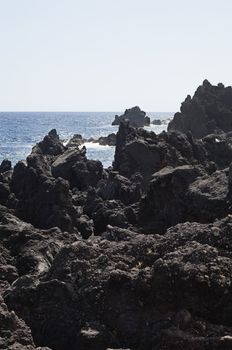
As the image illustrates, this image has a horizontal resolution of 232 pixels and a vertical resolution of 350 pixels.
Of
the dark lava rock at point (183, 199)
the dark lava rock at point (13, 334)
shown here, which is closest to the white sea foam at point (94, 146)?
the dark lava rock at point (183, 199)

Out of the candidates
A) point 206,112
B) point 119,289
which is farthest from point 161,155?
point 206,112

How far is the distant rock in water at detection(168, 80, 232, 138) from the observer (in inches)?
3856

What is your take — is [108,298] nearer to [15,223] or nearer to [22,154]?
[15,223]

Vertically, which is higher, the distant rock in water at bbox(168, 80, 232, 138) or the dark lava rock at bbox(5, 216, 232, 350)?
the distant rock in water at bbox(168, 80, 232, 138)

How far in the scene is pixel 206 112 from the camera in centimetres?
10275

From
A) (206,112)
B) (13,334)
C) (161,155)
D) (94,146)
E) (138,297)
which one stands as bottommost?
(94,146)

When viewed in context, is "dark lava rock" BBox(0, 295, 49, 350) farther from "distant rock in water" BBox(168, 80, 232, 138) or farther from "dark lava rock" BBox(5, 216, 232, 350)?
"distant rock in water" BBox(168, 80, 232, 138)

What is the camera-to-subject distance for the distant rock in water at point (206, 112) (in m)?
97.9

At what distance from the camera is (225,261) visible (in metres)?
10.5

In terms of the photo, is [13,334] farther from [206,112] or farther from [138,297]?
[206,112]

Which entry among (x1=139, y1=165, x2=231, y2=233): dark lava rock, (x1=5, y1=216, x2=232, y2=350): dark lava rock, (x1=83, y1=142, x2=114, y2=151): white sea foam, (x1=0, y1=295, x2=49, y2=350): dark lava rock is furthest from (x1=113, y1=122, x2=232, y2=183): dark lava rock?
(x1=83, y1=142, x2=114, y2=151): white sea foam

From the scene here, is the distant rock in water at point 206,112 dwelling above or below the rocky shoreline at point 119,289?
A: above

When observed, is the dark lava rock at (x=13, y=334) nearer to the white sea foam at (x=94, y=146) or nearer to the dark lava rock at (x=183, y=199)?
the dark lava rock at (x=183, y=199)

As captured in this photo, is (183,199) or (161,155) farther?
(161,155)
